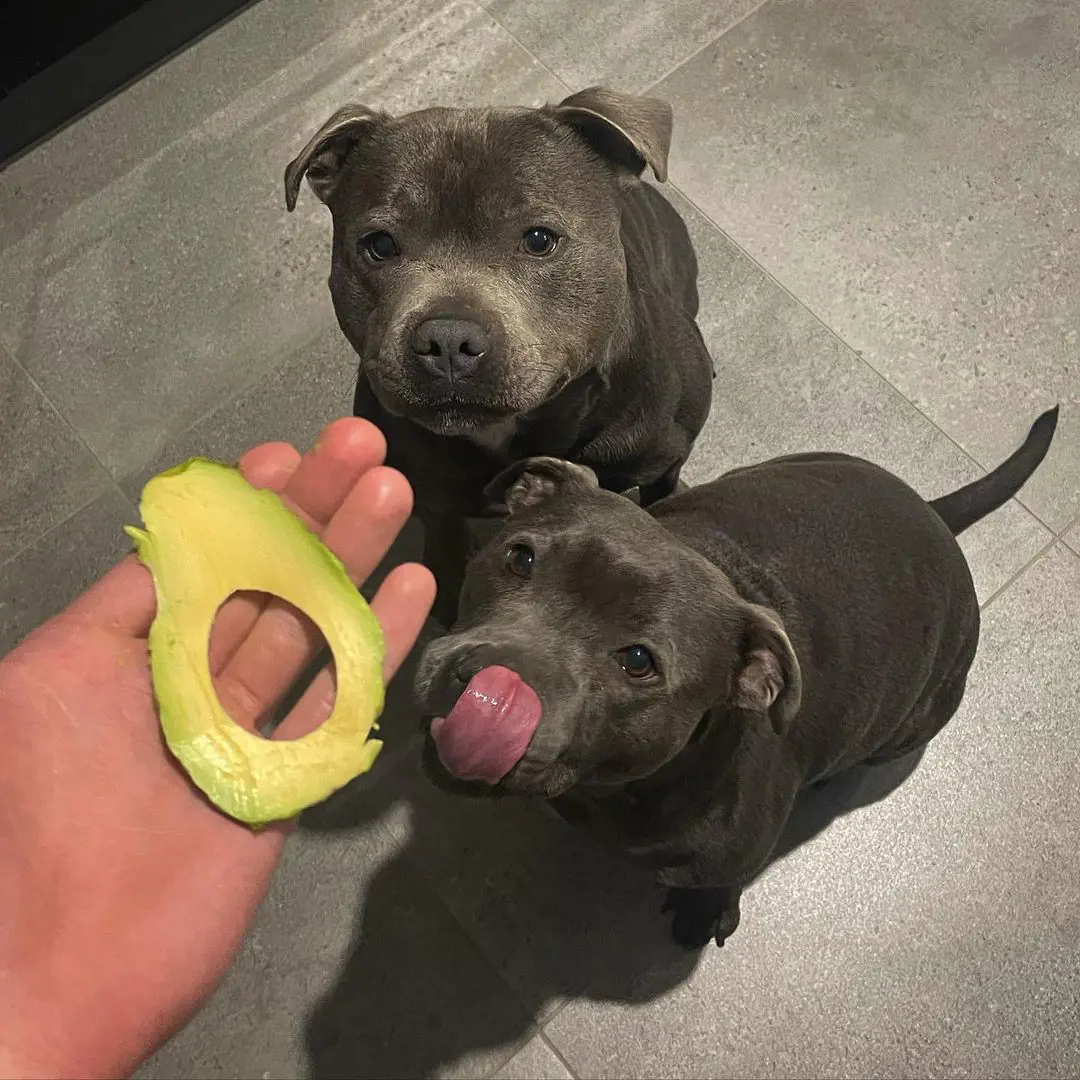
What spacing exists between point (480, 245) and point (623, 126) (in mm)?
399

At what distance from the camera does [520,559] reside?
205 centimetres

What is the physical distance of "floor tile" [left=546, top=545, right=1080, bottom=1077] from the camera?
2852mm

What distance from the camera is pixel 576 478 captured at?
2141mm

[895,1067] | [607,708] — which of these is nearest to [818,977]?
[895,1067]

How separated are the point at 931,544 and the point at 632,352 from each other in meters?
0.84

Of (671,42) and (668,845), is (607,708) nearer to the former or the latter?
(668,845)

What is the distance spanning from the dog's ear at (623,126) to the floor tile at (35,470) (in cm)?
197

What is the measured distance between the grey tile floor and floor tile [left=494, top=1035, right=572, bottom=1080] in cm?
1

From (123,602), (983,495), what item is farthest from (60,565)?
(983,495)

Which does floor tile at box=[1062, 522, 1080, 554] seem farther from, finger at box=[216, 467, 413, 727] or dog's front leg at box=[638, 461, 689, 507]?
finger at box=[216, 467, 413, 727]

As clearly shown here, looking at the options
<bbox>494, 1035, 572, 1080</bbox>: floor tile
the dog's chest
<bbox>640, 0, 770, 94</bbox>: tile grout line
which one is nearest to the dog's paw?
<bbox>494, 1035, 572, 1080</bbox>: floor tile

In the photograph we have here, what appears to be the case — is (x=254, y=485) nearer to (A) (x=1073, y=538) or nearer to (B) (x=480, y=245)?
(B) (x=480, y=245)

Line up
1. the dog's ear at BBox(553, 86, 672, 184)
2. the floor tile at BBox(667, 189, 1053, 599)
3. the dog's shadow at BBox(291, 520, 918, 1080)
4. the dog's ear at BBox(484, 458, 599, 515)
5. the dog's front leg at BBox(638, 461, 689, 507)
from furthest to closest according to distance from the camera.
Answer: the floor tile at BBox(667, 189, 1053, 599) < the dog's front leg at BBox(638, 461, 689, 507) < the dog's shadow at BBox(291, 520, 918, 1080) < the dog's ear at BBox(553, 86, 672, 184) < the dog's ear at BBox(484, 458, 599, 515)

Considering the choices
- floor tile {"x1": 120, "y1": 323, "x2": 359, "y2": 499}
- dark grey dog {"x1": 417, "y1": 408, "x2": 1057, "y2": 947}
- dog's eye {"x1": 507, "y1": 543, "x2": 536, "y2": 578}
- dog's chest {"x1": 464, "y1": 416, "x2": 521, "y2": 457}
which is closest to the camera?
dark grey dog {"x1": 417, "y1": 408, "x2": 1057, "y2": 947}
